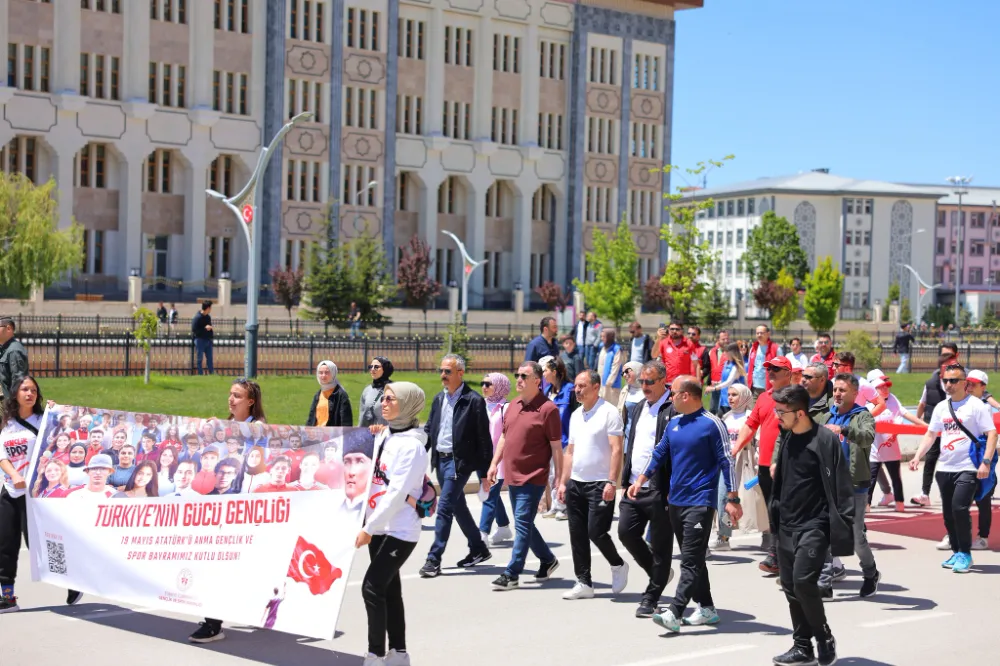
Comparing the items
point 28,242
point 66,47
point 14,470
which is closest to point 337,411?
point 14,470

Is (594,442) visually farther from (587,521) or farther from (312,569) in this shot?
(312,569)

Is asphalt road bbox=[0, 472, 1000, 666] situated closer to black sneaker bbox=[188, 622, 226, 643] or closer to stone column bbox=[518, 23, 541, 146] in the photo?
black sneaker bbox=[188, 622, 226, 643]

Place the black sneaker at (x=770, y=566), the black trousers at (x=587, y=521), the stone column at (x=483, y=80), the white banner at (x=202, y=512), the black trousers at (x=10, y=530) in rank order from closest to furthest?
the white banner at (x=202, y=512)
the black trousers at (x=10, y=530)
the black trousers at (x=587, y=521)
the black sneaker at (x=770, y=566)
the stone column at (x=483, y=80)

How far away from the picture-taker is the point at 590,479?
9.73m

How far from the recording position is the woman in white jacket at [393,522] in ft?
24.1

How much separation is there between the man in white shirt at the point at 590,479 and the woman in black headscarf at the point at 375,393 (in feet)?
7.29

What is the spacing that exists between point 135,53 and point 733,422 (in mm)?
54055

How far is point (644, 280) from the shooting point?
77688 mm

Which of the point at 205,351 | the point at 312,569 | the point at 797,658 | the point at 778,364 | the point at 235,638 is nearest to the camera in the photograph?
the point at 312,569

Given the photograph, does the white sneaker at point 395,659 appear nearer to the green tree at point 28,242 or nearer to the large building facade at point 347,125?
the green tree at point 28,242

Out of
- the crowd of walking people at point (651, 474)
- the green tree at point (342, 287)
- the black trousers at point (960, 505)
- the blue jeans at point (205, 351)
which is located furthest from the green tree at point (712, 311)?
the black trousers at point (960, 505)

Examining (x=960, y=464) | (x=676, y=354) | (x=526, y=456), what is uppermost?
(x=676, y=354)

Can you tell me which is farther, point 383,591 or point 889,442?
point 889,442

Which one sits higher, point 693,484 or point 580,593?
point 693,484
